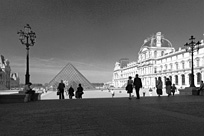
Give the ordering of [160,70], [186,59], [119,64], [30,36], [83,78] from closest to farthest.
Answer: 1. [30,36]
2. [83,78]
3. [186,59]
4. [160,70]
5. [119,64]

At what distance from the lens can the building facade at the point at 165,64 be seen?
51188 mm

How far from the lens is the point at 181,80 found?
5634 cm

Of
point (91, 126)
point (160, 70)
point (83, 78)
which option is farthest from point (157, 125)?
point (160, 70)

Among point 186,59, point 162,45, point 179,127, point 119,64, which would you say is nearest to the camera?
point 179,127

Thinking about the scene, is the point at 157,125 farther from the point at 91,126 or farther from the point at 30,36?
the point at 30,36

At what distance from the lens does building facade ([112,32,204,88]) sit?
168 feet

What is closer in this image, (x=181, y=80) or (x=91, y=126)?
(x=91, y=126)

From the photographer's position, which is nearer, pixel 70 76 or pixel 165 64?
pixel 70 76

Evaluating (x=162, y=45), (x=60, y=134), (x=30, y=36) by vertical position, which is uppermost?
(x=162, y=45)

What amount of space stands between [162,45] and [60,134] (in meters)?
74.2

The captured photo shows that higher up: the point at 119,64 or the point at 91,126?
the point at 119,64

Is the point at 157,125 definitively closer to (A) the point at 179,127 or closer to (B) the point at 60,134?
(A) the point at 179,127

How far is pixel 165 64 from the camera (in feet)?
213

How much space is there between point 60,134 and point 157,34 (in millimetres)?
74629
